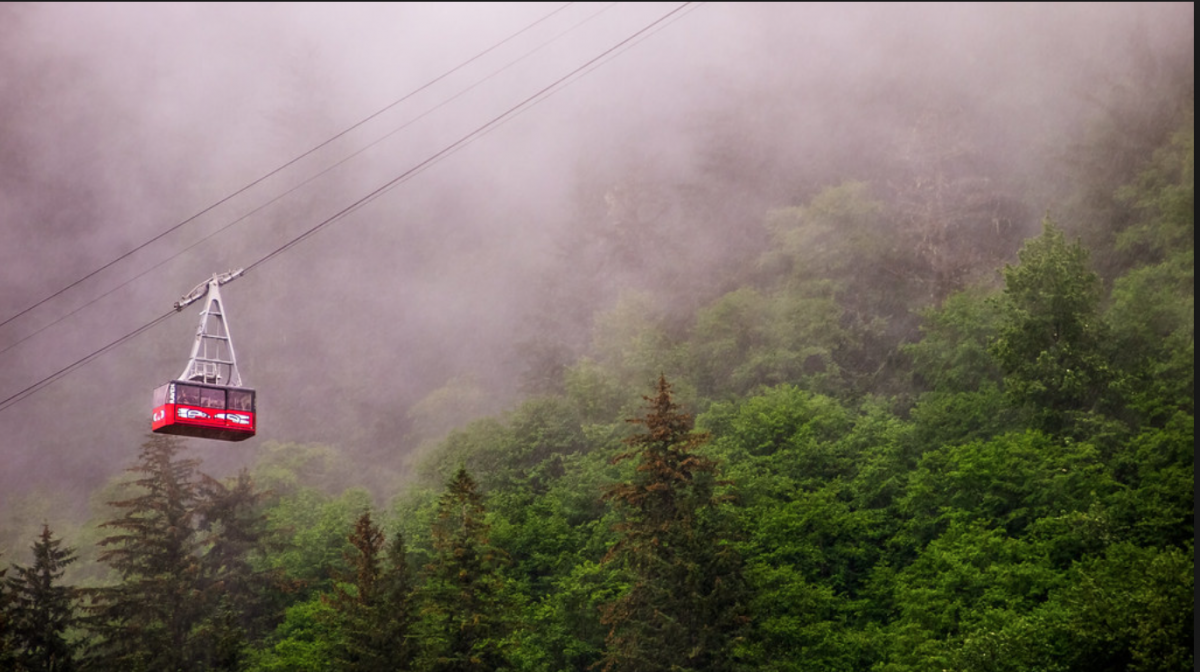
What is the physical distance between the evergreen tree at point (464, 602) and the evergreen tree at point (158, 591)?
45.7 ft

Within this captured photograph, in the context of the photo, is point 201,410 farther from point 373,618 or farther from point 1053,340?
point 1053,340

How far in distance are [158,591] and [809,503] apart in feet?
105

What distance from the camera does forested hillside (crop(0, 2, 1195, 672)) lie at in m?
46.0

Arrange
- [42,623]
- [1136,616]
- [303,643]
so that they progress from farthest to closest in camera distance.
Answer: [303,643], [42,623], [1136,616]

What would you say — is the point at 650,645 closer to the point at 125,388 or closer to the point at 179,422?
the point at 179,422

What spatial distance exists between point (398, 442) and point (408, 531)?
52840mm

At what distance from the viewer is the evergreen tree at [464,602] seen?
4634cm

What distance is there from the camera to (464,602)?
155ft

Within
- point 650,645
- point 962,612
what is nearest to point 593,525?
point 650,645

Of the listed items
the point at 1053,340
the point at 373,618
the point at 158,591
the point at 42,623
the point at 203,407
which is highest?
the point at 1053,340

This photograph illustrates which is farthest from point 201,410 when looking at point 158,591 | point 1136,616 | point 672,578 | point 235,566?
point 1136,616

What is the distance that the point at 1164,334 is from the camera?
212 ft

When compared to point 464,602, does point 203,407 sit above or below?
above

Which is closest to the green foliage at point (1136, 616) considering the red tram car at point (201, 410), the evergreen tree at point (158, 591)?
the red tram car at point (201, 410)
